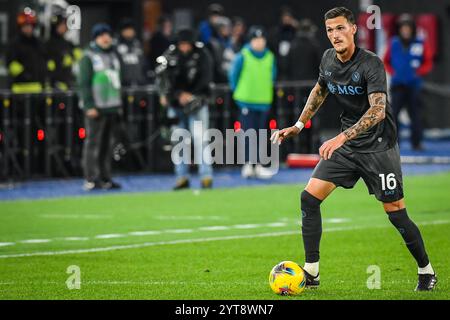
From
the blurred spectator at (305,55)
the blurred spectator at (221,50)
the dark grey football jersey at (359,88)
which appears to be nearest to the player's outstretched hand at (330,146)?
the dark grey football jersey at (359,88)

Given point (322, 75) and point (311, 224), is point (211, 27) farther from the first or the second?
point (311, 224)

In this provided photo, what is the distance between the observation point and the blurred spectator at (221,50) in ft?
83.6

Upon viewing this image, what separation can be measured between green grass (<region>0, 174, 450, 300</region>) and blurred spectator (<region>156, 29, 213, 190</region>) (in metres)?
1.12

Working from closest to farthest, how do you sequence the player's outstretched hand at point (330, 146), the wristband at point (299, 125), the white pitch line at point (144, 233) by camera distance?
the player's outstretched hand at point (330, 146) < the wristband at point (299, 125) < the white pitch line at point (144, 233)

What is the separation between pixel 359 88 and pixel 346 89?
0.39ft

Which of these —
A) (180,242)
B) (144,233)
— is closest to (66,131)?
(144,233)

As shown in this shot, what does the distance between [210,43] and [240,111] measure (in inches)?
89.9

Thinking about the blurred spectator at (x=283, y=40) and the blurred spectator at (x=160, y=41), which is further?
the blurred spectator at (x=283, y=40)

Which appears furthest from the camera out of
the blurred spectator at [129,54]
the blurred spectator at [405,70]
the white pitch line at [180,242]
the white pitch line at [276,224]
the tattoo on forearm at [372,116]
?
the blurred spectator at [405,70]

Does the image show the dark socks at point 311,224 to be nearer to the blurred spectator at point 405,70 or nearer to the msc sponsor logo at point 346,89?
the msc sponsor logo at point 346,89

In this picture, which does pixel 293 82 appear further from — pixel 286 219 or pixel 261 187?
pixel 286 219

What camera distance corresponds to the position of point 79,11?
29.1 m

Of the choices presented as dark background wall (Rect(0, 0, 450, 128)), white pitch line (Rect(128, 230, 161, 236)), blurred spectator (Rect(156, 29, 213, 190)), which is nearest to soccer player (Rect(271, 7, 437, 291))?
white pitch line (Rect(128, 230, 161, 236))

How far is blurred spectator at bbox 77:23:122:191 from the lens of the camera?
66.7ft
